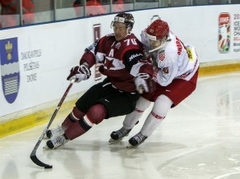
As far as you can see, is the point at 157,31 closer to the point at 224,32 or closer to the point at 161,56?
the point at 161,56

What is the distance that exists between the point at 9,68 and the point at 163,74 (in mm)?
1276

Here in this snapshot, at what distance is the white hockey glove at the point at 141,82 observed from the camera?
451 centimetres

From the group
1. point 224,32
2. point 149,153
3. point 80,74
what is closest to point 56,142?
point 80,74

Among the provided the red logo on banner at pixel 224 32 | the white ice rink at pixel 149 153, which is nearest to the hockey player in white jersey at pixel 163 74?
the white ice rink at pixel 149 153

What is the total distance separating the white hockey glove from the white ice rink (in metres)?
0.45

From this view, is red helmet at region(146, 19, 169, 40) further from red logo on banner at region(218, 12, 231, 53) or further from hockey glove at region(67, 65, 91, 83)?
red logo on banner at region(218, 12, 231, 53)

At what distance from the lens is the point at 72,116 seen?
4.88 metres

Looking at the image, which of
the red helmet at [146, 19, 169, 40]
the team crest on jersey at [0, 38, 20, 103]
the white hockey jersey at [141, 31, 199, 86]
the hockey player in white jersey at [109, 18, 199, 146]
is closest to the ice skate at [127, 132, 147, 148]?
the hockey player in white jersey at [109, 18, 199, 146]

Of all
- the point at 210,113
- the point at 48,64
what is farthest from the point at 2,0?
the point at 210,113

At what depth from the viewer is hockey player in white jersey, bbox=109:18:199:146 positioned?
15.1ft

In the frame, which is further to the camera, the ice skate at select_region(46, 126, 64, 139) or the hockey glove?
the ice skate at select_region(46, 126, 64, 139)

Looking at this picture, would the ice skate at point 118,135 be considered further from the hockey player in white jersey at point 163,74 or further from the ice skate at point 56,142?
the ice skate at point 56,142

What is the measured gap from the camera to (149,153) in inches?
186

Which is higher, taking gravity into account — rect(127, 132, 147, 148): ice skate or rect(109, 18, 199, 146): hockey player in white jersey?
rect(109, 18, 199, 146): hockey player in white jersey
